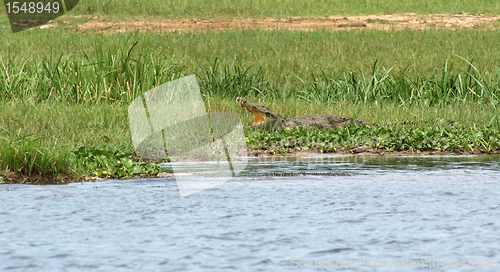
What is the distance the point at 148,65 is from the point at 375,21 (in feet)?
52.9

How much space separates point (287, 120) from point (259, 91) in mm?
3086

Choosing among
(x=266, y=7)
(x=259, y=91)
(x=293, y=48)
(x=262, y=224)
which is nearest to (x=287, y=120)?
(x=259, y=91)

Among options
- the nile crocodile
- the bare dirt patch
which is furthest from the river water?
the bare dirt patch

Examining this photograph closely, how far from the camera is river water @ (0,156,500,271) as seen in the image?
433cm

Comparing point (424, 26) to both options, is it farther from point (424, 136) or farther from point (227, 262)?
point (227, 262)

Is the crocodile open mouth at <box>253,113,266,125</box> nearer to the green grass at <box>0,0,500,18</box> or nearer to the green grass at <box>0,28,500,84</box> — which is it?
the green grass at <box>0,28,500,84</box>

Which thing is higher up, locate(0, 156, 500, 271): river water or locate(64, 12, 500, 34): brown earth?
locate(0, 156, 500, 271): river water

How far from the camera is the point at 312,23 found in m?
27.7

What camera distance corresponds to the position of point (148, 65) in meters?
13.6

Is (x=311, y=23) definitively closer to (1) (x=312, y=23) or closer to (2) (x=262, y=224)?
(1) (x=312, y=23)

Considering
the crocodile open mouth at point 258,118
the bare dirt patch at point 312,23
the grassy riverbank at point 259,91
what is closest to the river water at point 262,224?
the grassy riverbank at point 259,91

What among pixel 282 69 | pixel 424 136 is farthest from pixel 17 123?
pixel 282 69

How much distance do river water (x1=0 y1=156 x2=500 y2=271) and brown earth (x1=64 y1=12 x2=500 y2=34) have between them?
18909 millimetres

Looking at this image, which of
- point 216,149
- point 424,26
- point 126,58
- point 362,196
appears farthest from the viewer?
point 424,26
